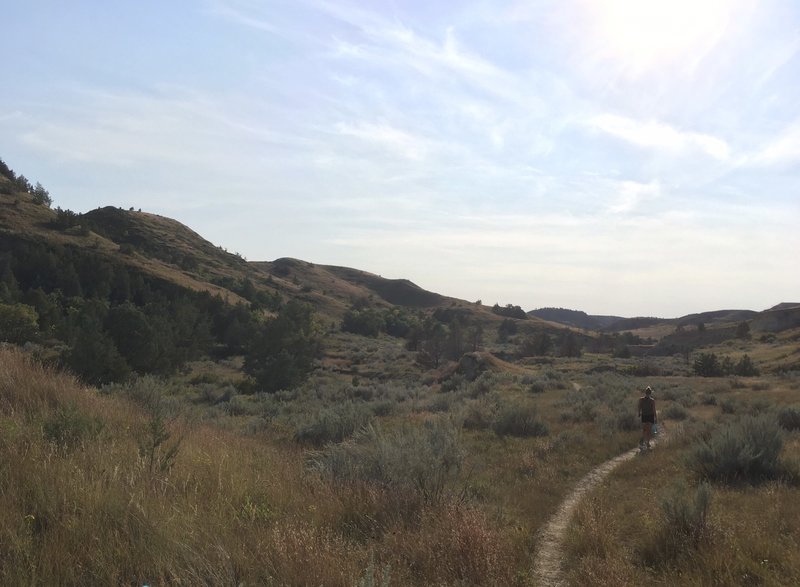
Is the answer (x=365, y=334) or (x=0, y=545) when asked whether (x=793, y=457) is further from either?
(x=365, y=334)

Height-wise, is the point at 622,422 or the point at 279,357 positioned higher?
the point at 622,422

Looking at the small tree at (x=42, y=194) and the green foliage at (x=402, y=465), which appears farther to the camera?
the small tree at (x=42, y=194)

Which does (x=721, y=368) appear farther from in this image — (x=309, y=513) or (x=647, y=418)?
(x=309, y=513)

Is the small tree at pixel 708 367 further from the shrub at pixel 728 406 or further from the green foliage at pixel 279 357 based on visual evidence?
the green foliage at pixel 279 357

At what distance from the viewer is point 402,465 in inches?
243

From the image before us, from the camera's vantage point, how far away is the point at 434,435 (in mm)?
8328

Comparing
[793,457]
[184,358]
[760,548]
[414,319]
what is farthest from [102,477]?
[414,319]

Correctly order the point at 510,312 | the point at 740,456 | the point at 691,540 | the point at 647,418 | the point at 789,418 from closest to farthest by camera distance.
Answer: the point at 691,540 < the point at 740,456 < the point at 647,418 < the point at 789,418 < the point at 510,312

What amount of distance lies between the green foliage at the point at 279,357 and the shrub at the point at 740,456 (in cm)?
3261

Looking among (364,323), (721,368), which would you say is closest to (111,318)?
(721,368)

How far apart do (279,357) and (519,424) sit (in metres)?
27.1

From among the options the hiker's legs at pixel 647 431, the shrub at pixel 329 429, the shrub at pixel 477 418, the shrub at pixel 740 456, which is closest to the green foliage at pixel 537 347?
the shrub at pixel 477 418

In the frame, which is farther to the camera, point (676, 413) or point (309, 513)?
point (676, 413)

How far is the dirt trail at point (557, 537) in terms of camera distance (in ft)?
18.5
